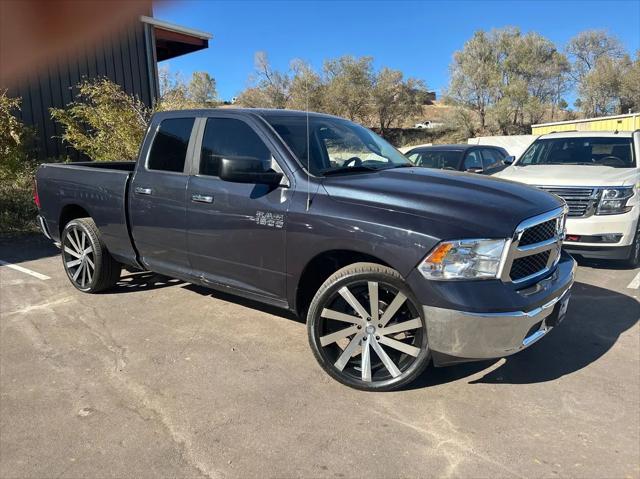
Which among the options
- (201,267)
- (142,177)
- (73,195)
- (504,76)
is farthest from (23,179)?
(504,76)

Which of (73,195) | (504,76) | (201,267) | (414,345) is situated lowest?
(414,345)

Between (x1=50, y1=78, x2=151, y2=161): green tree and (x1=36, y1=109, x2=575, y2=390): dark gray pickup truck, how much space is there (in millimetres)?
6549

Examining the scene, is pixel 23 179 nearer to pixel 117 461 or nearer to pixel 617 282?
pixel 117 461

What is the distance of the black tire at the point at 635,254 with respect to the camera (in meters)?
6.13

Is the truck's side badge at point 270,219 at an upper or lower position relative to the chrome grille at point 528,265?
upper

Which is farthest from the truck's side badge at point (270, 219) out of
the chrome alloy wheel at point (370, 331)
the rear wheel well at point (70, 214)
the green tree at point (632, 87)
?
the green tree at point (632, 87)

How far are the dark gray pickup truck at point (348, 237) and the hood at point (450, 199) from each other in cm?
1

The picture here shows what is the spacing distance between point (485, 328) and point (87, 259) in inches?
165

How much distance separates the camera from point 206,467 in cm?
255

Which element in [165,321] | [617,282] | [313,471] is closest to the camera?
[313,471]

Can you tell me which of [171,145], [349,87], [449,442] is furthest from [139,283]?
[349,87]

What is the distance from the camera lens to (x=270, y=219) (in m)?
3.58

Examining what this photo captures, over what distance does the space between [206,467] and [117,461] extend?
48 cm

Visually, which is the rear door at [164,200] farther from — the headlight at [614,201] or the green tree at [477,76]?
the green tree at [477,76]
